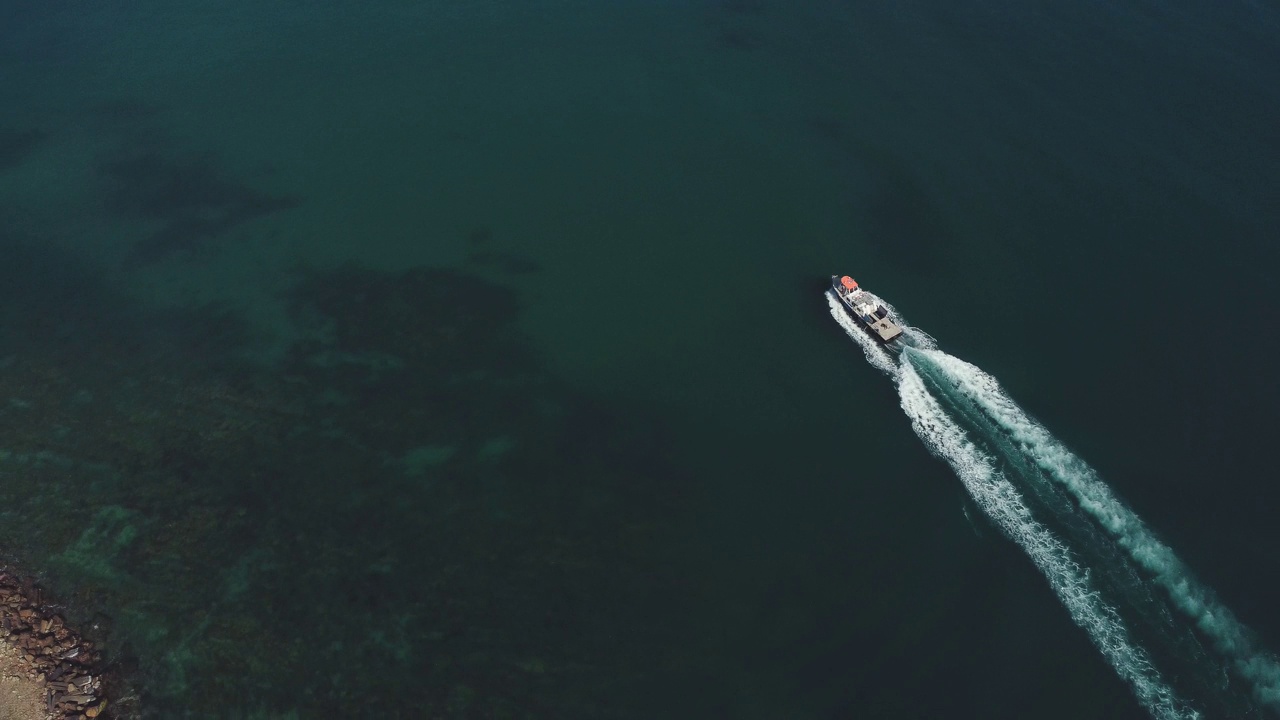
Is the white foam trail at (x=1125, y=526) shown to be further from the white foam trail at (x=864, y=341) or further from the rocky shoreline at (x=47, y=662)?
the rocky shoreline at (x=47, y=662)

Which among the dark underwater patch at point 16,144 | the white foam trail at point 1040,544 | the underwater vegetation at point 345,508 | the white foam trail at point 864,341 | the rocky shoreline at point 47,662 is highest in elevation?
the white foam trail at point 864,341

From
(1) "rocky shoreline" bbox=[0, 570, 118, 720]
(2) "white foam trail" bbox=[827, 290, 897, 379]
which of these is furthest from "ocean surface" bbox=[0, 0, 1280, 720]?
(1) "rocky shoreline" bbox=[0, 570, 118, 720]

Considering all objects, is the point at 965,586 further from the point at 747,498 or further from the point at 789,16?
the point at 789,16

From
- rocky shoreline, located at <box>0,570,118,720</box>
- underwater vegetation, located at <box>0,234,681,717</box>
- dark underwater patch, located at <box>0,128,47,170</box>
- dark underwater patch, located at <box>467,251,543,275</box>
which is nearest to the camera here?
rocky shoreline, located at <box>0,570,118,720</box>

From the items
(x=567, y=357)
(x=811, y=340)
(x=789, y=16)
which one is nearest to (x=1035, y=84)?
(x=789, y=16)

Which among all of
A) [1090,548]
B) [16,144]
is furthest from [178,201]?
[1090,548]

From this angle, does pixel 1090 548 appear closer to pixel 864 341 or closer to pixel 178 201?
pixel 864 341

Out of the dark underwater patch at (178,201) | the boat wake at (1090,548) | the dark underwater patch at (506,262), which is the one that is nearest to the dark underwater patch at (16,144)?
the dark underwater patch at (178,201)

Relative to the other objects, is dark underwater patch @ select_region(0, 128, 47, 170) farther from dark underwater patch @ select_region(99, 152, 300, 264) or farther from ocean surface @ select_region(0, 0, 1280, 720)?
dark underwater patch @ select_region(99, 152, 300, 264)
